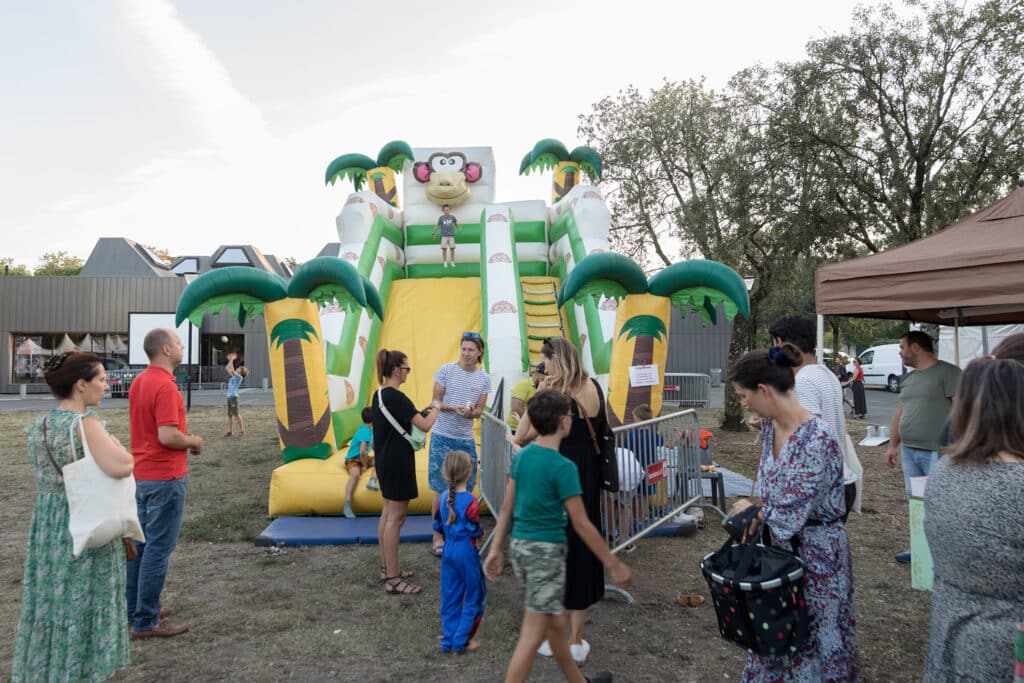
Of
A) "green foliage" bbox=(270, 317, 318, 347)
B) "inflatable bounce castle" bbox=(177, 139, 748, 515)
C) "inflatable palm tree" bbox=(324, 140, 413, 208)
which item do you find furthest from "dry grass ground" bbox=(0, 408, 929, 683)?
"inflatable palm tree" bbox=(324, 140, 413, 208)

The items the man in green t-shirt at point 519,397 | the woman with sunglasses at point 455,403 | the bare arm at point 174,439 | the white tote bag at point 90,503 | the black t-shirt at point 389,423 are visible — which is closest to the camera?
the white tote bag at point 90,503

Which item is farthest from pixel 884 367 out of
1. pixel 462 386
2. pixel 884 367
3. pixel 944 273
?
pixel 462 386

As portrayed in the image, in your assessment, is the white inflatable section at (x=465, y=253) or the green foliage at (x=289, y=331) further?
the white inflatable section at (x=465, y=253)

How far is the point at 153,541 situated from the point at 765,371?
3234mm

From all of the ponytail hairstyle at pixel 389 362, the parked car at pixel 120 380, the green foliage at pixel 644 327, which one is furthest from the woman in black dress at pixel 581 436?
the parked car at pixel 120 380

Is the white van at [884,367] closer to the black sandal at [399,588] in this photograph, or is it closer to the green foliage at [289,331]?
the green foliage at [289,331]

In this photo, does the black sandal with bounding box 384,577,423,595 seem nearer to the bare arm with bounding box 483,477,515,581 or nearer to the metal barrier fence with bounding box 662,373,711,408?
the bare arm with bounding box 483,477,515,581

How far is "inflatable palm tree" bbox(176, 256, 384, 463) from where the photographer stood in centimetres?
625

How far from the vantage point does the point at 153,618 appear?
141 inches

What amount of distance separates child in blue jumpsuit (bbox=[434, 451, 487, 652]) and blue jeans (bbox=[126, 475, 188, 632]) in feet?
4.82

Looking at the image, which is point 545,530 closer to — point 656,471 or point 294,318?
point 656,471

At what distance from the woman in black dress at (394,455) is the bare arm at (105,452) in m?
1.57

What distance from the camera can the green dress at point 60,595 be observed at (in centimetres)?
264

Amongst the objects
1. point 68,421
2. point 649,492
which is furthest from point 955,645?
point 68,421
